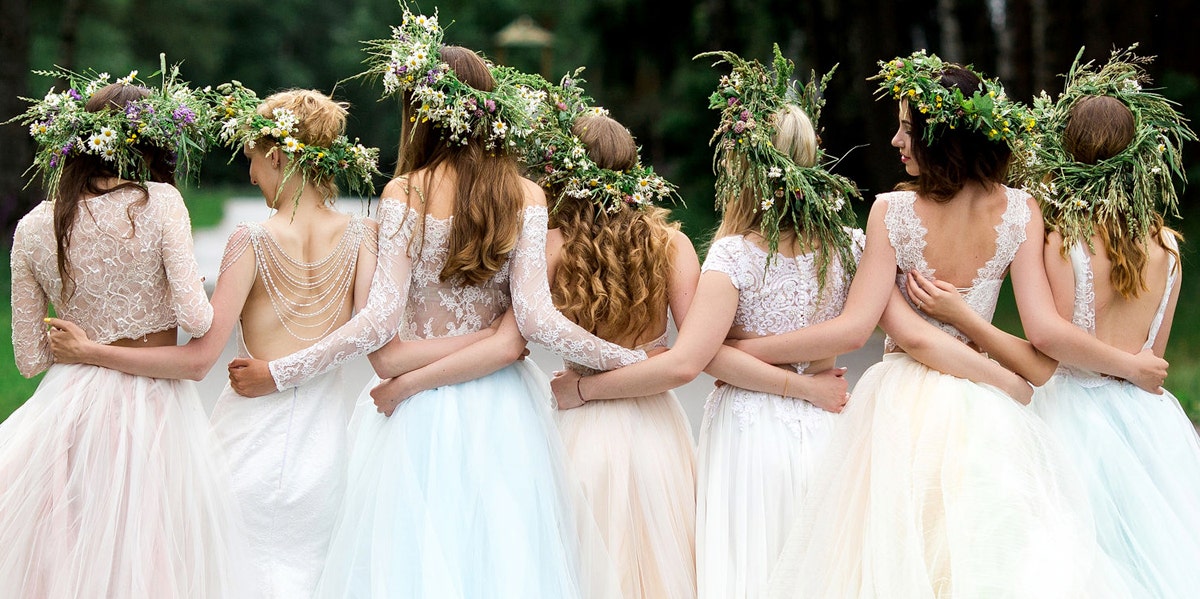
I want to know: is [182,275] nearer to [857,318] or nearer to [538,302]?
[538,302]

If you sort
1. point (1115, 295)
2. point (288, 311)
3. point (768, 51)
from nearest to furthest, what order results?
point (288, 311)
point (1115, 295)
point (768, 51)

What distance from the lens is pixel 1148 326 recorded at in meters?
4.74

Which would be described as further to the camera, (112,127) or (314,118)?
(314,118)

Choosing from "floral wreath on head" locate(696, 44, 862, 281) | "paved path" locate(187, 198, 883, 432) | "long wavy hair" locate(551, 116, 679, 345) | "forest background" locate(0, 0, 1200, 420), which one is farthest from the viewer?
"forest background" locate(0, 0, 1200, 420)

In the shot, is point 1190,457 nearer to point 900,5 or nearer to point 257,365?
point 257,365

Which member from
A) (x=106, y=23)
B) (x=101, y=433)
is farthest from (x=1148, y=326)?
(x=106, y=23)

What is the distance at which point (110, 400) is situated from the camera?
14.4 feet

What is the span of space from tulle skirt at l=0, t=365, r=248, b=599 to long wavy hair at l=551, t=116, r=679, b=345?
145 cm

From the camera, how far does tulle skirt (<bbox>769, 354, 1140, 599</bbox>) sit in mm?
3920

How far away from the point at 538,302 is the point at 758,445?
0.96 m

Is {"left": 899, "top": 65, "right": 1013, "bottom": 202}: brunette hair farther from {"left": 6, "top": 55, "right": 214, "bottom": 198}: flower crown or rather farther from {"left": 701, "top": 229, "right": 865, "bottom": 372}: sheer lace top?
{"left": 6, "top": 55, "right": 214, "bottom": 198}: flower crown

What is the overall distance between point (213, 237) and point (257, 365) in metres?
22.0

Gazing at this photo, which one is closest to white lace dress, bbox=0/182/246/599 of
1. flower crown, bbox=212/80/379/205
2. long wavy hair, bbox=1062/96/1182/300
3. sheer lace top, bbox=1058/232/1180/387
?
flower crown, bbox=212/80/379/205

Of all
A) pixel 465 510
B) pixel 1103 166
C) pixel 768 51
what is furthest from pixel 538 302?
pixel 768 51
